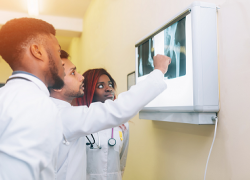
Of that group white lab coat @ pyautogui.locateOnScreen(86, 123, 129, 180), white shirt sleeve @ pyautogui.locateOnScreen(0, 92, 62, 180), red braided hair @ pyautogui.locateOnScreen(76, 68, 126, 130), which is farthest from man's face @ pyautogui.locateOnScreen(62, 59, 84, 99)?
white shirt sleeve @ pyautogui.locateOnScreen(0, 92, 62, 180)

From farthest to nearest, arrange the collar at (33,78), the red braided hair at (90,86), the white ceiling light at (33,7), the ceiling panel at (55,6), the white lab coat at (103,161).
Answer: the ceiling panel at (55,6)
the white ceiling light at (33,7)
the red braided hair at (90,86)
the white lab coat at (103,161)
the collar at (33,78)

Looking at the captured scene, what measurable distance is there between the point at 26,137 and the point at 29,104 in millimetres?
103

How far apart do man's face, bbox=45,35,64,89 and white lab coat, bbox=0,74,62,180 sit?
0.16 metres

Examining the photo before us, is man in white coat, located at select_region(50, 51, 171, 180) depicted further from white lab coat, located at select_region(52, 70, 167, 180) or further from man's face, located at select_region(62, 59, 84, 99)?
man's face, located at select_region(62, 59, 84, 99)

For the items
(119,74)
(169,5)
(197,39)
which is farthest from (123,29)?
(197,39)

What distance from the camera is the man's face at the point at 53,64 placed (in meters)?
0.89

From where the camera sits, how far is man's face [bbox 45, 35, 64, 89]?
0.89 m

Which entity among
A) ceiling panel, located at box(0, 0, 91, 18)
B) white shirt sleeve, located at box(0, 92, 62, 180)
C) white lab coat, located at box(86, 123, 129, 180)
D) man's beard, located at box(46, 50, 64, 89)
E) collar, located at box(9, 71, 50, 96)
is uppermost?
ceiling panel, located at box(0, 0, 91, 18)

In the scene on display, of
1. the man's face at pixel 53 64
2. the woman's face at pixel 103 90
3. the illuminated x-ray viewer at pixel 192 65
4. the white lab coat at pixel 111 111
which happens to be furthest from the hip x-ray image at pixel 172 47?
the man's face at pixel 53 64

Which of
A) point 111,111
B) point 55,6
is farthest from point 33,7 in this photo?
point 111,111

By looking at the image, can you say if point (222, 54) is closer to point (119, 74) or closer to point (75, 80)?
point (75, 80)

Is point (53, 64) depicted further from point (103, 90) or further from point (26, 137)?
point (103, 90)

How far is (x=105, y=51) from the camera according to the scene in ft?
8.70

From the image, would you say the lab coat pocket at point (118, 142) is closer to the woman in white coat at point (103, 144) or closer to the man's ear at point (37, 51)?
Result: the woman in white coat at point (103, 144)
